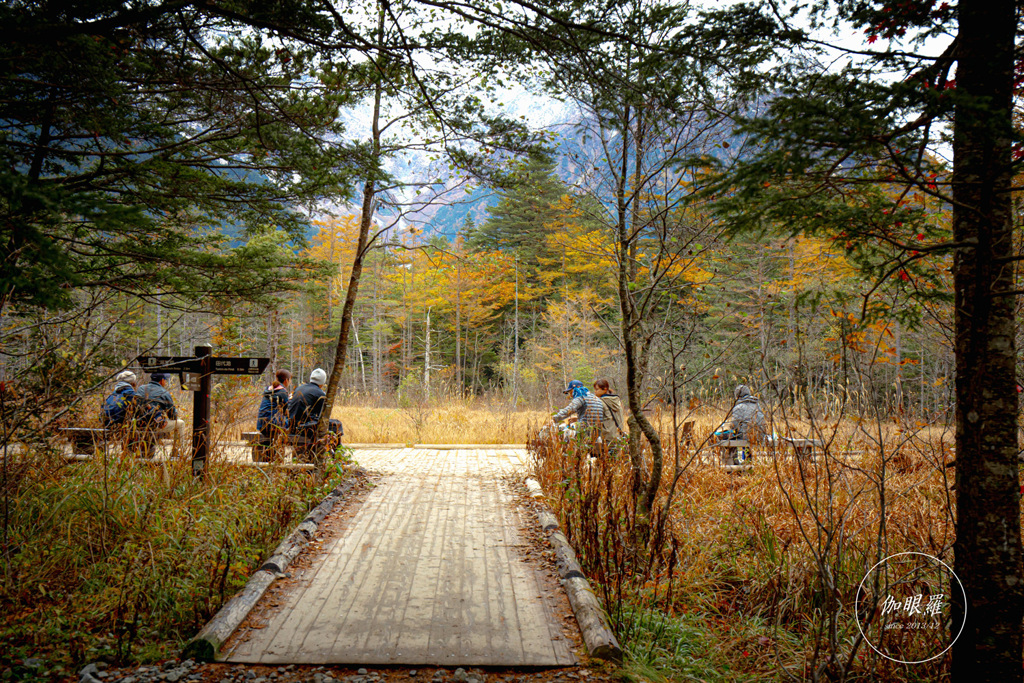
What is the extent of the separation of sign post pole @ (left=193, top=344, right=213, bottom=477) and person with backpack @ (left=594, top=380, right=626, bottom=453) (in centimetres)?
441

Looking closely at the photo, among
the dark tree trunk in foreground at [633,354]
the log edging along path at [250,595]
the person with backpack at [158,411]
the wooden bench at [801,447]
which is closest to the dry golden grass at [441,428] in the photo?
the person with backpack at [158,411]

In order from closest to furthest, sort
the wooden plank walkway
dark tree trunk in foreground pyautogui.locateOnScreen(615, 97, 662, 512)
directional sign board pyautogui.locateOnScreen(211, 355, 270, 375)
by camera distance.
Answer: the wooden plank walkway → dark tree trunk in foreground pyautogui.locateOnScreen(615, 97, 662, 512) → directional sign board pyautogui.locateOnScreen(211, 355, 270, 375)

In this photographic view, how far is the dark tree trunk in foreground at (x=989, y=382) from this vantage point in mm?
2301

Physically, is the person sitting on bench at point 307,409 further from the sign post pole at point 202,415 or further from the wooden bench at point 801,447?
the wooden bench at point 801,447

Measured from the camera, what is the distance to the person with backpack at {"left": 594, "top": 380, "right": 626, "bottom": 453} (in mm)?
6801

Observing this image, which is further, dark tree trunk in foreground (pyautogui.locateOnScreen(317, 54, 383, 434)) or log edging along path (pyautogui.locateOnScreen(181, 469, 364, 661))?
dark tree trunk in foreground (pyautogui.locateOnScreen(317, 54, 383, 434))

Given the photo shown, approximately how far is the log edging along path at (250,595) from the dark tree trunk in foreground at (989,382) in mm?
3736

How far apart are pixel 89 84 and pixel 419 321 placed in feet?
82.2

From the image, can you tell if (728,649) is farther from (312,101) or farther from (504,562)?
(312,101)

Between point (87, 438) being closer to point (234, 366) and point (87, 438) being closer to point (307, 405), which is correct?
point (234, 366)

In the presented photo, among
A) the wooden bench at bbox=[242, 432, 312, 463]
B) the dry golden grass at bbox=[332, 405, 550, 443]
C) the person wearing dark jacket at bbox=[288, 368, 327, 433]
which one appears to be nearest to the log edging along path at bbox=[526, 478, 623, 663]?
the wooden bench at bbox=[242, 432, 312, 463]

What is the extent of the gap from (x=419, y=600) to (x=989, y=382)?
11.0 ft

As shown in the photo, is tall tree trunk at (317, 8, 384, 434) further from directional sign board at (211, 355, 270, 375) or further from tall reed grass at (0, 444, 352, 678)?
tall reed grass at (0, 444, 352, 678)

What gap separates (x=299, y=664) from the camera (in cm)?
274
